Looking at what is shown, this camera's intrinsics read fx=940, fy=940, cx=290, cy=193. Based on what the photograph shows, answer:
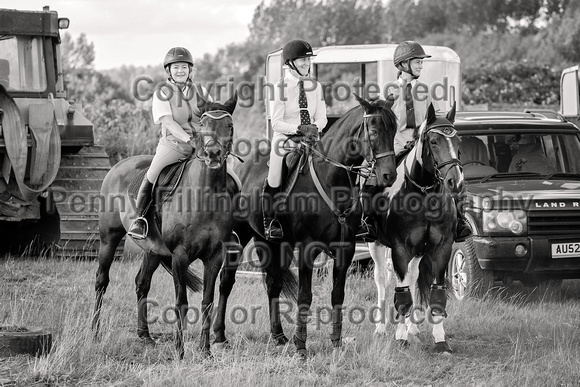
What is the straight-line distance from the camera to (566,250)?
34.8 ft

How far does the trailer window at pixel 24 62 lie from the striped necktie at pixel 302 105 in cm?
602

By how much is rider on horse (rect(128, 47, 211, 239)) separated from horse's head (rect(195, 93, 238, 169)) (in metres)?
0.48

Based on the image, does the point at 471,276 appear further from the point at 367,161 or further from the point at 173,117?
the point at 173,117

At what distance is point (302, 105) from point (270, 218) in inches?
42.9

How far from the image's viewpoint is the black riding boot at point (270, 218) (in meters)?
8.65

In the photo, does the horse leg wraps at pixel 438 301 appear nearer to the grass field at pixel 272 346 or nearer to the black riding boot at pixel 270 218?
the grass field at pixel 272 346

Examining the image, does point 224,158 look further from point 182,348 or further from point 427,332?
point 427,332

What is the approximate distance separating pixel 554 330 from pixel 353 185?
9.00 feet

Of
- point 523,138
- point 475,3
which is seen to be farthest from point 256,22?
point 523,138

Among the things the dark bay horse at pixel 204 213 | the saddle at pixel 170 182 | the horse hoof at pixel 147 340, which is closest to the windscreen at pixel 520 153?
the saddle at pixel 170 182

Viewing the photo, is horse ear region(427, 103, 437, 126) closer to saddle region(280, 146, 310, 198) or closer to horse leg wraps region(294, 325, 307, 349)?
saddle region(280, 146, 310, 198)

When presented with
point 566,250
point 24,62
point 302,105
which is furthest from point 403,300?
point 24,62

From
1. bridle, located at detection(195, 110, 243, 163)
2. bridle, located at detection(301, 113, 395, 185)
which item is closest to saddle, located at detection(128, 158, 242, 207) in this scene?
bridle, located at detection(195, 110, 243, 163)

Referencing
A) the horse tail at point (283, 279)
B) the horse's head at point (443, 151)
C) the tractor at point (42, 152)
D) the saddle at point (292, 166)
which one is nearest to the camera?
the horse's head at point (443, 151)
